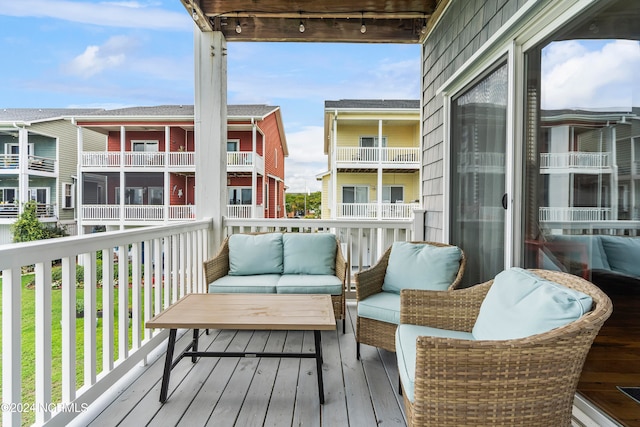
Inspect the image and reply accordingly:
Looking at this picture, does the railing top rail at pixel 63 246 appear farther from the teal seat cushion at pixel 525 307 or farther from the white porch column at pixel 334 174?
the white porch column at pixel 334 174

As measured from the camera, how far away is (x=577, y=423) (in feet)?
5.36

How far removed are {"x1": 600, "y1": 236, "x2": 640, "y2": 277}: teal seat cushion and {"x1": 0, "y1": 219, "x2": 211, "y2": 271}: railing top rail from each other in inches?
101

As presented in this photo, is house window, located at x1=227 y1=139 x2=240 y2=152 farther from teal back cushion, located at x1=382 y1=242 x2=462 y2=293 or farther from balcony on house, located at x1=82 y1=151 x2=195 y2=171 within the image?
teal back cushion, located at x1=382 y1=242 x2=462 y2=293

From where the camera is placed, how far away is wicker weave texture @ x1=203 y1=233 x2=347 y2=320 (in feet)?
10.00

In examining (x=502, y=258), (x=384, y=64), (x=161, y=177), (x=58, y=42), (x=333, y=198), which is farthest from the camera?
(x=333, y=198)

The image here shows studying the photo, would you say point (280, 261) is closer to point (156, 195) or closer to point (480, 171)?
point (156, 195)

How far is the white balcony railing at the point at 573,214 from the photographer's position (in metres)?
1.68

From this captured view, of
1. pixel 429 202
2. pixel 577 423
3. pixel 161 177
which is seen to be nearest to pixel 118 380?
pixel 161 177

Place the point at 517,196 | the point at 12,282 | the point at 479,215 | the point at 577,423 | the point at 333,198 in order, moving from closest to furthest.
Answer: the point at 12,282, the point at 577,423, the point at 517,196, the point at 479,215, the point at 333,198

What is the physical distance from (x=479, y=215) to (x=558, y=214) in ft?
2.78

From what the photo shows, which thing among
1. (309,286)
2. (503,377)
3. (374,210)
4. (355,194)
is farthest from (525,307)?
(355,194)

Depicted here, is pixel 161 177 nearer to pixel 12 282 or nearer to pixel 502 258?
pixel 12 282

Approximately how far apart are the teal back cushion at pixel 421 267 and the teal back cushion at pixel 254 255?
3.76 ft

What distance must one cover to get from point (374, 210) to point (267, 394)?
793 centimetres
